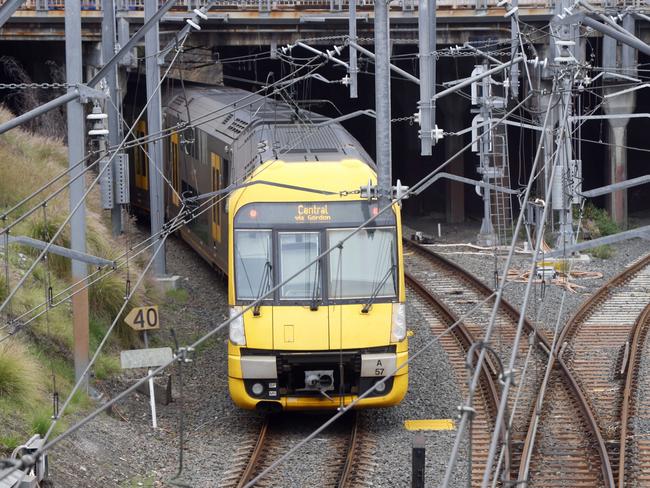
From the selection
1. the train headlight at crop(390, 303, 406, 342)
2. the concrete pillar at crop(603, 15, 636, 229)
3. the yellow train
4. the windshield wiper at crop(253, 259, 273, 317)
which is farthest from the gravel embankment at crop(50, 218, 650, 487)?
the concrete pillar at crop(603, 15, 636, 229)

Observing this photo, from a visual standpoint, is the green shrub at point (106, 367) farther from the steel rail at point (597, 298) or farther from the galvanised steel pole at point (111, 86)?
the steel rail at point (597, 298)

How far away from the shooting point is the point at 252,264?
14.8m

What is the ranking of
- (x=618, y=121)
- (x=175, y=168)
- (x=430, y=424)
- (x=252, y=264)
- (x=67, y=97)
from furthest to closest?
1. (x=618, y=121)
2. (x=175, y=168)
3. (x=430, y=424)
4. (x=252, y=264)
5. (x=67, y=97)

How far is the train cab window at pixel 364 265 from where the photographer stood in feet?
47.9

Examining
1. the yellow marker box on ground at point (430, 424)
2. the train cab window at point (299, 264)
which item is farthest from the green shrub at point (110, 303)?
the yellow marker box on ground at point (430, 424)

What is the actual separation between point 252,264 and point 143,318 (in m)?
2.39

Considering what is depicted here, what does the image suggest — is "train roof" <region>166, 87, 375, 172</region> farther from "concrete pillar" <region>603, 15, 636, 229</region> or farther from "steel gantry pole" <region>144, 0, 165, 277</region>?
"concrete pillar" <region>603, 15, 636, 229</region>

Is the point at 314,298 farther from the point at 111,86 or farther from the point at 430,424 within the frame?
the point at 111,86

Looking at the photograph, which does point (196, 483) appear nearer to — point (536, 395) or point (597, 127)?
point (536, 395)

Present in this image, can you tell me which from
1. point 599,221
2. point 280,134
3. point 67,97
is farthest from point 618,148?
point 67,97

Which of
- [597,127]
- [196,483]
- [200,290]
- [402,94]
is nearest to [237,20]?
[402,94]

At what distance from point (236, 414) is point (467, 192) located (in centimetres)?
2434

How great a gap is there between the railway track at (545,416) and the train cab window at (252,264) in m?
2.85

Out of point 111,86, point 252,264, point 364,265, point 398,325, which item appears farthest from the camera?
point 111,86
